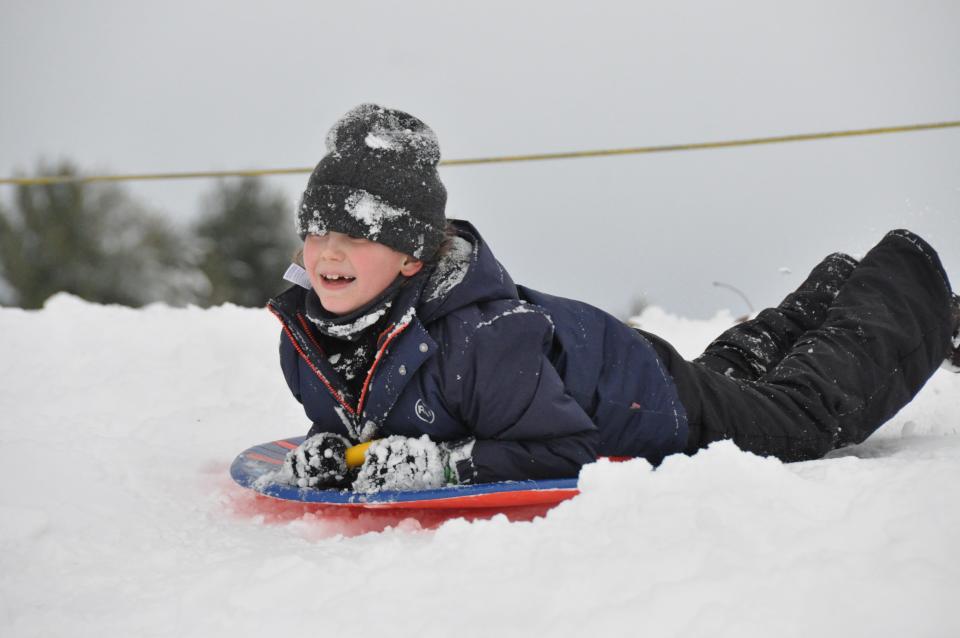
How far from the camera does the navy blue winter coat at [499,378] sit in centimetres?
184

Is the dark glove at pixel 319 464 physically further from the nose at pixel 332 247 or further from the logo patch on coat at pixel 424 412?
the nose at pixel 332 247

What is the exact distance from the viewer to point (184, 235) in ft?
64.5

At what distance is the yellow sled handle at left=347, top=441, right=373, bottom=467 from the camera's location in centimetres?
198

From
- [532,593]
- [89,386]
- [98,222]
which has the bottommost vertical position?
[98,222]

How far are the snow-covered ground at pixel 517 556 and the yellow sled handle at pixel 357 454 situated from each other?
5.3 inches

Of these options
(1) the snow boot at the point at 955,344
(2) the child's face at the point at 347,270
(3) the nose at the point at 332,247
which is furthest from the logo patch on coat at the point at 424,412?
(1) the snow boot at the point at 955,344

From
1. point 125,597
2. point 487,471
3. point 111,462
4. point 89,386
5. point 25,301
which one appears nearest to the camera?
point 125,597

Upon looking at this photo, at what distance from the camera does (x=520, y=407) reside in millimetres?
1831

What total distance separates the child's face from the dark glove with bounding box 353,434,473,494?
1.04 feet

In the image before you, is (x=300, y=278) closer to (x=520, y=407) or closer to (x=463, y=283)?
(x=463, y=283)

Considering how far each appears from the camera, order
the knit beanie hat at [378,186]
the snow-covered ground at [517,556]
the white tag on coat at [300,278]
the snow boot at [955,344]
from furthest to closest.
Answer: the snow boot at [955,344], the white tag on coat at [300,278], the knit beanie hat at [378,186], the snow-covered ground at [517,556]

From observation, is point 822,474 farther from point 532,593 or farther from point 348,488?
point 348,488

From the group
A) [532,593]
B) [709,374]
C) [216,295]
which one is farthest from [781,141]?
[216,295]

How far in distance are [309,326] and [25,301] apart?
18566 millimetres
